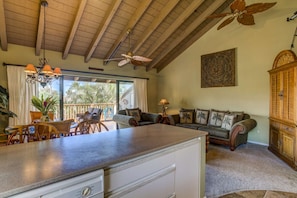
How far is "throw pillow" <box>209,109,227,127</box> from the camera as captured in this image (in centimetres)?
488

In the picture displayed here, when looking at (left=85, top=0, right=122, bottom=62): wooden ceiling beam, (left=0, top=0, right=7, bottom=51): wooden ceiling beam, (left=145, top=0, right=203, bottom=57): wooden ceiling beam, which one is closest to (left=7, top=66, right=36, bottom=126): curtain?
(left=0, top=0, right=7, bottom=51): wooden ceiling beam

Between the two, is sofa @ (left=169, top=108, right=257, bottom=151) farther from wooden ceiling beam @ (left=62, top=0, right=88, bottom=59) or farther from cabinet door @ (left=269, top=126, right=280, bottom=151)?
wooden ceiling beam @ (left=62, top=0, right=88, bottom=59)

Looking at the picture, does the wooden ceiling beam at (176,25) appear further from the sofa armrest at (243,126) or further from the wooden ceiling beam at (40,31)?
the wooden ceiling beam at (40,31)

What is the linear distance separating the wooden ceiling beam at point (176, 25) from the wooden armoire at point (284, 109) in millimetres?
2430

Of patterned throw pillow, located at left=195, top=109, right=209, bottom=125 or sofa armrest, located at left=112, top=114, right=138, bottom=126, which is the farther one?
patterned throw pillow, located at left=195, top=109, right=209, bottom=125

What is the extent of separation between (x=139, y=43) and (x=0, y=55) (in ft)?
12.4

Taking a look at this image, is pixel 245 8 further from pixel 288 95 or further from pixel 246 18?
pixel 288 95

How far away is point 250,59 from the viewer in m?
4.83

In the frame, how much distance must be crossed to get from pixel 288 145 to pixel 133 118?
12.3ft

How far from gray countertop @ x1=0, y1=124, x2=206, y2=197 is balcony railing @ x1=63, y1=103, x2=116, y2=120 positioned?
14.1ft

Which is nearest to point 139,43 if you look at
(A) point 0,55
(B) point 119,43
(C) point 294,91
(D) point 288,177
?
(B) point 119,43

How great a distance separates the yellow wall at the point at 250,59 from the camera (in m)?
4.26

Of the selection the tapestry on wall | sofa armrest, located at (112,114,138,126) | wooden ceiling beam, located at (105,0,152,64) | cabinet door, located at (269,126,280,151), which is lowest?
cabinet door, located at (269,126,280,151)

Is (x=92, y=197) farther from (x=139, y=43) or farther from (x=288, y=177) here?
(x=139, y=43)
